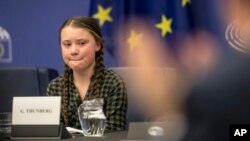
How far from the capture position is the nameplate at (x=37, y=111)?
131 centimetres

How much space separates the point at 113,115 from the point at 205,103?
4.40 ft

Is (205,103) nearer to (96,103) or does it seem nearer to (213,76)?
(213,76)

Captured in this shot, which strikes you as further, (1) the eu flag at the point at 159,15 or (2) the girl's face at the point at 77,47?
(1) the eu flag at the point at 159,15

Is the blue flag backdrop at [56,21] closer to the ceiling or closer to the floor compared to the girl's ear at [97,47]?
closer to the ceiling

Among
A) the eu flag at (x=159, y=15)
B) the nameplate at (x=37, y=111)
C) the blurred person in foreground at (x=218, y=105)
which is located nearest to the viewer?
the blurred person in foreground at (x=218, y=105)

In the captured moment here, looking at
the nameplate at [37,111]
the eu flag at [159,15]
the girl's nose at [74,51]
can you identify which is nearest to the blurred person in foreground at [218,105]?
the nameplate at [37,111]

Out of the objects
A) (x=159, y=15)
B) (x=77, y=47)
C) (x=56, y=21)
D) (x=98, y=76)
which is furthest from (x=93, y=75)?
(x=56, y=21)

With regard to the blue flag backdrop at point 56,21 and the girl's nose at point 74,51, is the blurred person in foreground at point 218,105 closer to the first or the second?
the girl's nose at point 74,51

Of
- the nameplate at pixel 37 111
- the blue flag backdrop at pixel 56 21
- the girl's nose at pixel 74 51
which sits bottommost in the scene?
the nameplate at pixel 37 111

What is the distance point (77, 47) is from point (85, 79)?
15 cm

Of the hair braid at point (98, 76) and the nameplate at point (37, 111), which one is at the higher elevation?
the hair braid at point (98, 76)

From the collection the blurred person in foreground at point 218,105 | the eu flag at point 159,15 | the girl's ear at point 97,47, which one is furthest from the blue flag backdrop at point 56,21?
the blurred person in foreground at point 218,105

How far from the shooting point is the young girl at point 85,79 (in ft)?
5.61

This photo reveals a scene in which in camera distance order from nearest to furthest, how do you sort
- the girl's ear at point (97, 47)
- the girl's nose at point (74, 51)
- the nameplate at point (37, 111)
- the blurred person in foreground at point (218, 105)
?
1. the blurred person in foreground at point (218, 105)
2. the nameplate at point (37, 111)
3. the girl's nose at point (74, 51)
4. the girl's ear at point (97, 47)
